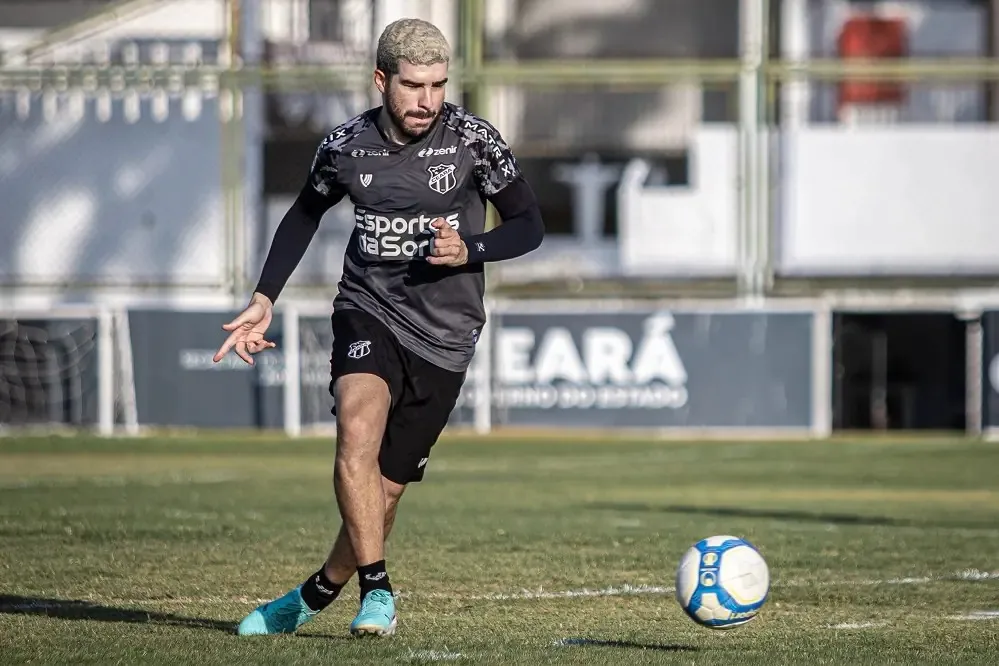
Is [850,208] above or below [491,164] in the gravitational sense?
below

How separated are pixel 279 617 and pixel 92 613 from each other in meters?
0.99

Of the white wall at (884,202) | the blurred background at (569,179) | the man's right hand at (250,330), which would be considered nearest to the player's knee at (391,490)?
the man's right hand at (250,330)

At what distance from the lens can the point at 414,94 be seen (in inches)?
233

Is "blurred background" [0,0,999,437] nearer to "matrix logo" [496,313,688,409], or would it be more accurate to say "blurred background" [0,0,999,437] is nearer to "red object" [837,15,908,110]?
"matrix logo" [496,313,688,409]

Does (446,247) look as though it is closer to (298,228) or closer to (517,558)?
(298,228)

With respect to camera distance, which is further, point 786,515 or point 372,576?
point 786,515

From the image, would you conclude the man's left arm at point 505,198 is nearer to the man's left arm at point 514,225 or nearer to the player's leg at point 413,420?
the man's left arm at point 514,225

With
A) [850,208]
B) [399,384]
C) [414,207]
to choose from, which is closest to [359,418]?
[399,384]

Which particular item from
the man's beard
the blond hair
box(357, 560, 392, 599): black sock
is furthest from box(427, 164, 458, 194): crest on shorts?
box(357, 560, 392, 599): black sock

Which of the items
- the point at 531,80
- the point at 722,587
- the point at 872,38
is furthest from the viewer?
the point at 872,38

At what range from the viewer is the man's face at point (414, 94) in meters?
5.84

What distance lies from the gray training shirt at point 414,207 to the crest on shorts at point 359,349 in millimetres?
140

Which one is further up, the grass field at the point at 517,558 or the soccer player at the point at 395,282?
the soccer player at the point at 395,282

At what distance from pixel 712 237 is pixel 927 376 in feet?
10.2
